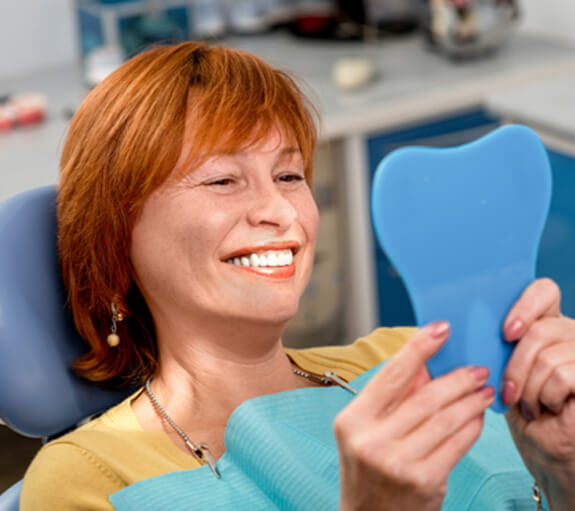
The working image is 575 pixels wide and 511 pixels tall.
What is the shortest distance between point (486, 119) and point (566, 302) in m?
0.60

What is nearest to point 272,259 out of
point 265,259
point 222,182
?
point 265,259

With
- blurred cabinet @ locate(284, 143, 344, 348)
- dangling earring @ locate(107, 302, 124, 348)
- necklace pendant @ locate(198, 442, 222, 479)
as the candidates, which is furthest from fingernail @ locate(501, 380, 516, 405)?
blurred cabinet @ locate(284, 143, 344, 348)

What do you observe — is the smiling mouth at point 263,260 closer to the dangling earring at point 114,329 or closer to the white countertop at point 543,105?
the dangling earring at point 114,329

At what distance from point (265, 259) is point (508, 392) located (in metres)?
0.34

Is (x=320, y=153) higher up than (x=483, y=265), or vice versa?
(x=483, y=265)

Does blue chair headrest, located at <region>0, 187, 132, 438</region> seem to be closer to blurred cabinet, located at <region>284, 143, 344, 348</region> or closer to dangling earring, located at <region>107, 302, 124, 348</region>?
dangling earring, located at <region>107, 302, 124, 348</region>

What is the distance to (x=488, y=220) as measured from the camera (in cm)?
87

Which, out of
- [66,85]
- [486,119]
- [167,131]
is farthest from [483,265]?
[66,85]

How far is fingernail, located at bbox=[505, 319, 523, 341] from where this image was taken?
2.85 ft

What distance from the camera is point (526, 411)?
0.95 metres

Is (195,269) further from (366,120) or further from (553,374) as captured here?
(366,120)

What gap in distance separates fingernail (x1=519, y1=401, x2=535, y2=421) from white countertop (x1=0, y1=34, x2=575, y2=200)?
1.29 meters

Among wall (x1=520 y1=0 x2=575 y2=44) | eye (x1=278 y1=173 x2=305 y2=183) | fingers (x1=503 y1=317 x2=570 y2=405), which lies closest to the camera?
fingers (x1=503 y1=317 x2=570 y2=405)

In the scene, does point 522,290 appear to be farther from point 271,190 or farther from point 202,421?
point 202,421
